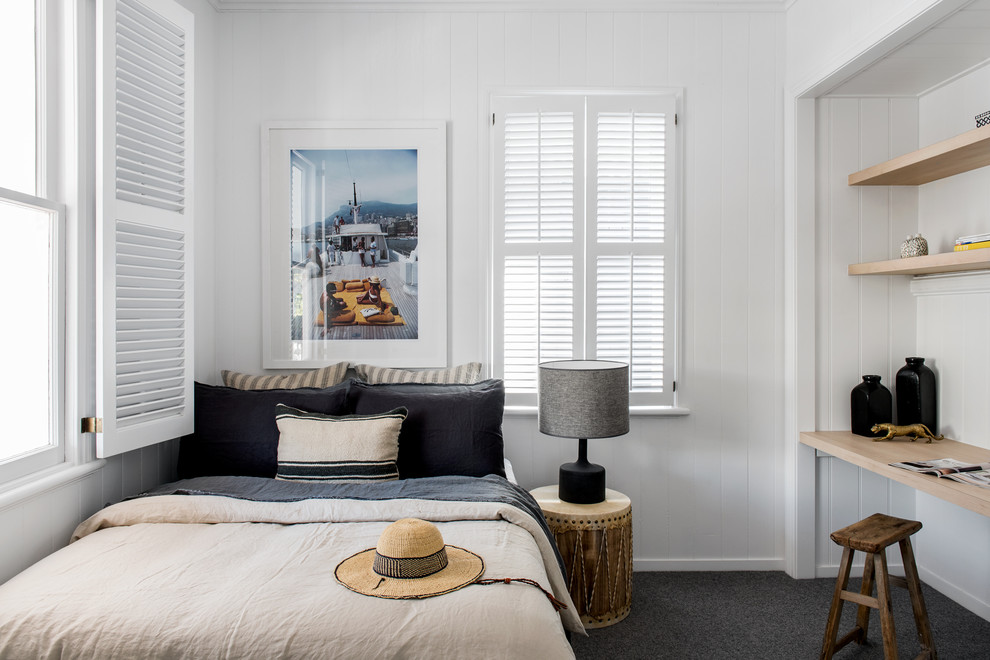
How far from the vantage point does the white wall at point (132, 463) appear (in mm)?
1817

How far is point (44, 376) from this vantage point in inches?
77.4

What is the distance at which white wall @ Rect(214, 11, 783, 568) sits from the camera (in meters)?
2.99

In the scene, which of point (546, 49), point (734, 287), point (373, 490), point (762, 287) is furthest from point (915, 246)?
Answer: point (373, 490)

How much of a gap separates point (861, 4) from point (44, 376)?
11.0 feet

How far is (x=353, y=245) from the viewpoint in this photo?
2.99 metres

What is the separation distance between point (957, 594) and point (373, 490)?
8.75ft

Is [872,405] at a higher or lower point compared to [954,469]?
higher

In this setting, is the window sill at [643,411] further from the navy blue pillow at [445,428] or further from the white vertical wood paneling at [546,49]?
the white vertical wood paneling at [546,49]

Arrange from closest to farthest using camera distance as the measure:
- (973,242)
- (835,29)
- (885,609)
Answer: (885,609) < (973,242) < (835,29)

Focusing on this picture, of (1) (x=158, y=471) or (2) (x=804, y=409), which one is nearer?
(1) (x=158, y=471)

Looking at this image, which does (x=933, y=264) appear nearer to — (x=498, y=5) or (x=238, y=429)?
(x=498, y=5)

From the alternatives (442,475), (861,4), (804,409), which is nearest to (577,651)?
(442,475)

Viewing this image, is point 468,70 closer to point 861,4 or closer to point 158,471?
point 861,4

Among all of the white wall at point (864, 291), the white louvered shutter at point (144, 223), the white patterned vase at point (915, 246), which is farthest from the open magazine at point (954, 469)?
the white louvered shutter at point (144, 223)
